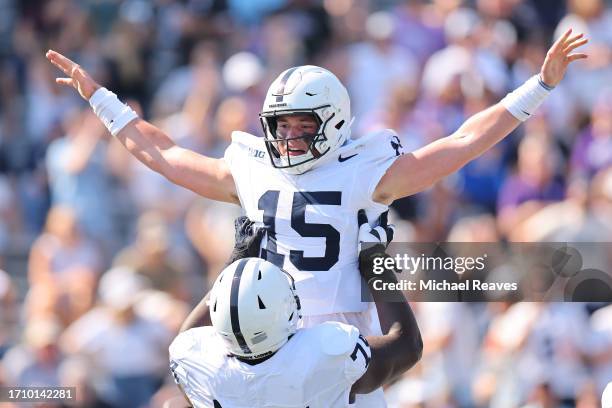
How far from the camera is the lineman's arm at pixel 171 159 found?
681 cm

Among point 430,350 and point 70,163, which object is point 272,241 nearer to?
point 430,350

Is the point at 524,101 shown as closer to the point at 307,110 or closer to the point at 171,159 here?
the point at 307,110

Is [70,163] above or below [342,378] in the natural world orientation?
above

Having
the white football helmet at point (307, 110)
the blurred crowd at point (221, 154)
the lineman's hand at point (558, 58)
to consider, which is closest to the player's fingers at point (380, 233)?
the white football helmet at point (307, 110)

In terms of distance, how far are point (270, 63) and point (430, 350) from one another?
3787 millimetres

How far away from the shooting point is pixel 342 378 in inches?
224

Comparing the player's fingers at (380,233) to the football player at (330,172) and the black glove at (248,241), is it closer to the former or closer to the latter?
the football player at (330,172)

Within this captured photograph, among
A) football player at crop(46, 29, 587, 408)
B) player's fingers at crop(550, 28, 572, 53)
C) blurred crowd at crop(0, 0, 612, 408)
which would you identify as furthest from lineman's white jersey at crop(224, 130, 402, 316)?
blurred crowd at crop(0, 0, 612, 408)

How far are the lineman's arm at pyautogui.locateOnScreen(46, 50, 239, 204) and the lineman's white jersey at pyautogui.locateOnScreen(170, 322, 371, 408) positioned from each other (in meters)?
1.18

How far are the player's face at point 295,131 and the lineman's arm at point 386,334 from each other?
1.31 ft

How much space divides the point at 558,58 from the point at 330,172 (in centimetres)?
115

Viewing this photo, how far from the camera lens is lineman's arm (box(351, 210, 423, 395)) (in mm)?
5922

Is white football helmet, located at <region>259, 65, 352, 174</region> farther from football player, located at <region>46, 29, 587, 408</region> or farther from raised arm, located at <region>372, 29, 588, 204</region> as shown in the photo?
raised arm, located at <region>372, 29, 588, 204</region>

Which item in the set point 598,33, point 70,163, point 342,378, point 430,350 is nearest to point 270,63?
point 70,163
